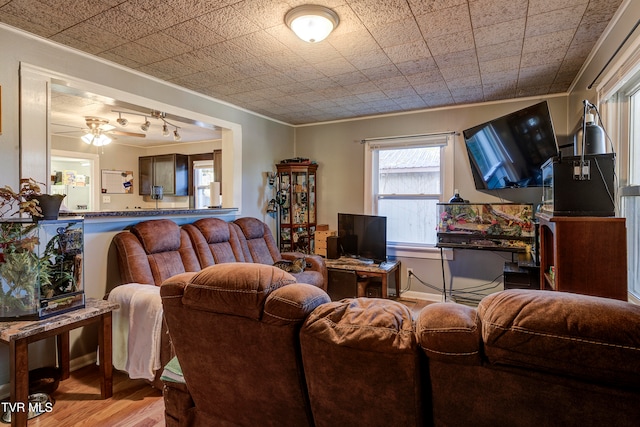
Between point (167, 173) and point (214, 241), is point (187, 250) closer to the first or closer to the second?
point (214, 241)

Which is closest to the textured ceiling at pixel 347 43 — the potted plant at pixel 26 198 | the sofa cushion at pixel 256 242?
the potted plant at pixel 26 198

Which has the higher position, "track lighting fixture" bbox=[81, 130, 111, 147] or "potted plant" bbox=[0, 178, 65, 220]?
"track lighting fixture" bbox=[81, 130, 111, 147]

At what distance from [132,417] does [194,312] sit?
4.74ft

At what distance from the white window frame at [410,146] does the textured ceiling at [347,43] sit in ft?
2.19

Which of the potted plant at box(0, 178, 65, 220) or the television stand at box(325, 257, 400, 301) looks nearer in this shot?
the potted plant at box(0, 178, 65, 220)

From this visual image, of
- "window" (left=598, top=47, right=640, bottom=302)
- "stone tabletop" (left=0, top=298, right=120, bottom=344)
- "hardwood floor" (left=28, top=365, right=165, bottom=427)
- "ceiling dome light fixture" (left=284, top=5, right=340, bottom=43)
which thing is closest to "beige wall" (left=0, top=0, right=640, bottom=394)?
"window" (left=598, top=47, right=640, bottom=302)

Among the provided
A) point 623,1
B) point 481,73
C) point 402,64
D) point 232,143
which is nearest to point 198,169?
point 232,143

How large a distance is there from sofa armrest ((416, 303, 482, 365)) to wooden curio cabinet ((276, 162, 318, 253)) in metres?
4.03

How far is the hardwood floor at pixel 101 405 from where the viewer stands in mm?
2018

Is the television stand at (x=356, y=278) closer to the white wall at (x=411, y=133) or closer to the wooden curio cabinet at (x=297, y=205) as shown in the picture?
the white wall at (x=411, y=133)

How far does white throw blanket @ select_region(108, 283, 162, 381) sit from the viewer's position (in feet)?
7.33

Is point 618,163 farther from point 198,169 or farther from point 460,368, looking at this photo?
point 198,169

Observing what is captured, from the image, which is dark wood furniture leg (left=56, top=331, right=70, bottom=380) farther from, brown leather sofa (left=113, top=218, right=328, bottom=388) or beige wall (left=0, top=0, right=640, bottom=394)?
brown leather sofa (left=113, top=218, right=328, bottom=388)

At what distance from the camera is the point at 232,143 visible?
4113 mm
